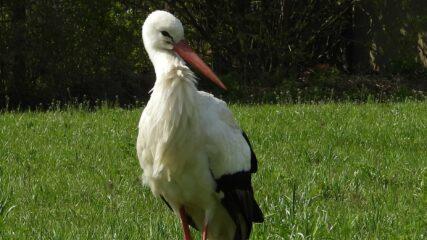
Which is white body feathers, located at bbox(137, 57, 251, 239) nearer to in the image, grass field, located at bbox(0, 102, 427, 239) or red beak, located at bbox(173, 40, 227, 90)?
red beak, located at bbox(173, 40, 227, 90)

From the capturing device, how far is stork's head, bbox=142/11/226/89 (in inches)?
213

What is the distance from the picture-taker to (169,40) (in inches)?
A: 214

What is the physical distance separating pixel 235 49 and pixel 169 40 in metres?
12.9

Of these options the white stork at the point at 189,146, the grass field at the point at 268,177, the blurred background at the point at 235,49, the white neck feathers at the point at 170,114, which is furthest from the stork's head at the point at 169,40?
the blurred background at the point at 235,49

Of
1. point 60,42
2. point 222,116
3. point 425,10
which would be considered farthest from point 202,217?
point 425,10

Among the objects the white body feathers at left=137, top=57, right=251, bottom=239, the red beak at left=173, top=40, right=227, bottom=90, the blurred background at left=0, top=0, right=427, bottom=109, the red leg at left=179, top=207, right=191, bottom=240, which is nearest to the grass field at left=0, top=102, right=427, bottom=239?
the red leg at left=179, top=207, right=191, bottom=240

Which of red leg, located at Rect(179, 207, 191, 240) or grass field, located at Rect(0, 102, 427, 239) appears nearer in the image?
red leg, located at Rect(179, 207, 191, 240)

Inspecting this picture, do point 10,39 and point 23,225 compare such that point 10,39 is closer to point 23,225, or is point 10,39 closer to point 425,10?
point 425,10

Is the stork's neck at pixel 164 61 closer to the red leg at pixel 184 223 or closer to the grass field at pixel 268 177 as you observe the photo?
the red leg at pixel 184 223

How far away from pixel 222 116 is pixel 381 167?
3037 mm

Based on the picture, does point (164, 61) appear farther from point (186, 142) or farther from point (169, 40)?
point (186, 142)

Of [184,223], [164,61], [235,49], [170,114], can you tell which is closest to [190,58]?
[164,61]

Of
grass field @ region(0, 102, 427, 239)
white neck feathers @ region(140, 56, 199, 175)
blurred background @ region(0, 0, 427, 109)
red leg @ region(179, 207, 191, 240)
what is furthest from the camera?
blurred background @ region(0, 0, 427, 109)

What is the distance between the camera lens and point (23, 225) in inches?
233
